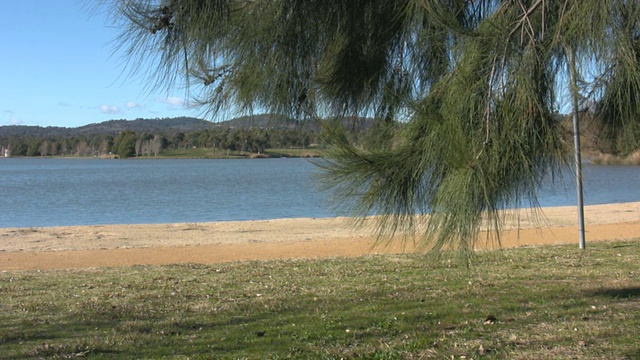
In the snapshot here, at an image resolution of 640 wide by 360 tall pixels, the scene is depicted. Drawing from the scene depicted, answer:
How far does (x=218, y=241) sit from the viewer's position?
1675 cm

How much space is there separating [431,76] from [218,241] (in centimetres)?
1336

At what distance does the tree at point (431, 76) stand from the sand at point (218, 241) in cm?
642

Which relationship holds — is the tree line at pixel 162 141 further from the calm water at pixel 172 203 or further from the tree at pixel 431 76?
the calm water at pixel 172 203

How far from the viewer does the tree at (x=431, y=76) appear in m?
3.22

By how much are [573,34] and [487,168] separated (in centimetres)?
80

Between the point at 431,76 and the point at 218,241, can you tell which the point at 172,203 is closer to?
the point at 218,241

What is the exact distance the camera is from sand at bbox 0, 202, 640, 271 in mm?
13148

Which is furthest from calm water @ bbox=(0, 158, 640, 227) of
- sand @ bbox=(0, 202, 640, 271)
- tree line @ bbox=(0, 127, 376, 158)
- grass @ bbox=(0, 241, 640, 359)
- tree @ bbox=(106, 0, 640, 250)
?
tree @ bbox=(106, 0, 640, 250)

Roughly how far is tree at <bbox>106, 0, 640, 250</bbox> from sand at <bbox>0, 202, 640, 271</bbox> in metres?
6.42

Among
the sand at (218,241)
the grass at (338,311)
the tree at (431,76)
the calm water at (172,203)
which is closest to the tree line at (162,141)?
the tree at (431,76)

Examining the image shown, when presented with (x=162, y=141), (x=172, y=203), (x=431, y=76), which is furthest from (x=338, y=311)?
(x=172, y=203)

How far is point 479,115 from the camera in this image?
3.31m

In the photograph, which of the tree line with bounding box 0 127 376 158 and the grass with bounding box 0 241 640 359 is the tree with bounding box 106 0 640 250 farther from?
the grass with bounding box 0 241 640 359

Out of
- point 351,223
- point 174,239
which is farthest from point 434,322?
point 174,239
